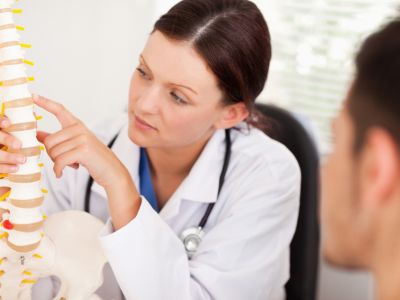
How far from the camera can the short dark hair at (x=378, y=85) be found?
53 centimetres

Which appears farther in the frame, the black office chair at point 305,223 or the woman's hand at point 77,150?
the black office chair at point 305,223

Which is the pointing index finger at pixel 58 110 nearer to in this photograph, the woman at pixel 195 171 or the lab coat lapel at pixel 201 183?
the woman at pixel 195 171

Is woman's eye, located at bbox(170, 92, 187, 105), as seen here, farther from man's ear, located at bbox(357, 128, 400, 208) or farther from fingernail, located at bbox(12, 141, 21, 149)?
man's ear, located at bbox(357, 128, 400, 208)

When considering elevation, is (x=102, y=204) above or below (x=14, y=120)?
below

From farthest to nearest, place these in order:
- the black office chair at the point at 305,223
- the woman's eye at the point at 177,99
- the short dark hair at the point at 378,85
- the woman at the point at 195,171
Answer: the black office chair at the point at 305,223 < the woman's eye at the point at 177,99 < the woman at the point at 195,171 < the short dark hair at the point at 378,85

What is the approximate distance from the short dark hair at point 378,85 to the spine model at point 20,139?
1.31 ft

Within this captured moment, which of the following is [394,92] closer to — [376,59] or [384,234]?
[376,59]

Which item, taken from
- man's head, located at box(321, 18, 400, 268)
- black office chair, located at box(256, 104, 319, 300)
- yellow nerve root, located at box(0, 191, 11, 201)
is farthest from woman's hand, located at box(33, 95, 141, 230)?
black office chair, located at box(256, 104, 319, 300)

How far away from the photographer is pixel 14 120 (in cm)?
68

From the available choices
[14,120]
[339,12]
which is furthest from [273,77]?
[14,120]

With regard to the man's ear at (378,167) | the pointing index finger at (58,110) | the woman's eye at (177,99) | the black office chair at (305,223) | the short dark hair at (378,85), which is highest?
the short dark hair at (378,85)

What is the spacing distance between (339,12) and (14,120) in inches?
54.9

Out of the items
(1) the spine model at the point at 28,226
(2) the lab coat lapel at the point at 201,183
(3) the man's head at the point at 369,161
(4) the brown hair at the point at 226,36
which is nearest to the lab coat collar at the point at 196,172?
(2) the lab coat lapel at the point at 201,183

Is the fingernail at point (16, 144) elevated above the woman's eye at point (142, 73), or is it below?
above
